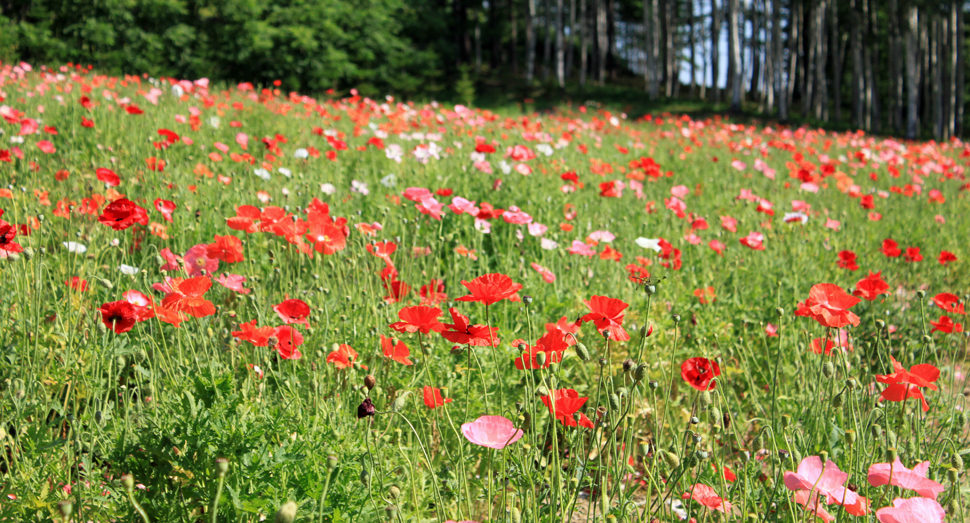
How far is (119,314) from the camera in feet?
4.29

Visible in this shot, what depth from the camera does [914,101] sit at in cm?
1791

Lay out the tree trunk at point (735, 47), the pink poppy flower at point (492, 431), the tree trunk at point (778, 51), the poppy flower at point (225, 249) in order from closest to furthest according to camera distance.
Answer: the pink poppy flower at point (492, 431) < the poppy flower at point (225, 249) < the tree trunk at point (735, 47) < the tree trunk at point (778, 51)

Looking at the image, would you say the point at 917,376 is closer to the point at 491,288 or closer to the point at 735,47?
the point at 491,288

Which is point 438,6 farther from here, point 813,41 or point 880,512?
point 880,512

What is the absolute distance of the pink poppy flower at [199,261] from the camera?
178cm

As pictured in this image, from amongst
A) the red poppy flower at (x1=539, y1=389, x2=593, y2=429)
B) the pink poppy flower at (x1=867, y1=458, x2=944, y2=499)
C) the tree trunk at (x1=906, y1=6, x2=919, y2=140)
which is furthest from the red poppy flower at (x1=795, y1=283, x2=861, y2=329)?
the tree trunk at (x1=906, y1=6, x2=919, y2=140)

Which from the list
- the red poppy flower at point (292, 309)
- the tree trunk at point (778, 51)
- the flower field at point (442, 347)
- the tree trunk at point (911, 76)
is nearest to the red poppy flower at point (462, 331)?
the flower field at point (442, 347)

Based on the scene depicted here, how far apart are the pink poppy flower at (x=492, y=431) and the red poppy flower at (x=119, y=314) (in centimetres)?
80

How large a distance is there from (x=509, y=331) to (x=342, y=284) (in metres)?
0.62

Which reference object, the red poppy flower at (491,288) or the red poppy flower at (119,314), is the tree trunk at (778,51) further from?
the red poppy flower at (119,314)

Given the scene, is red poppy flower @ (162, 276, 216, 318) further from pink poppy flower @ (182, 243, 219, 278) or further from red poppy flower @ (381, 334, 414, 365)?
pink poppy flower @ (182, 243, 219, 278)

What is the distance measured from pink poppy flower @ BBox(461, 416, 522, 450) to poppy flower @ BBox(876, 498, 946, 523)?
23.0 inches

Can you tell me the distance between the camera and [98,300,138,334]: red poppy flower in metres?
1.29

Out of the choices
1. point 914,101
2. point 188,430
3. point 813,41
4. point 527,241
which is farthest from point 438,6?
point 188,430
